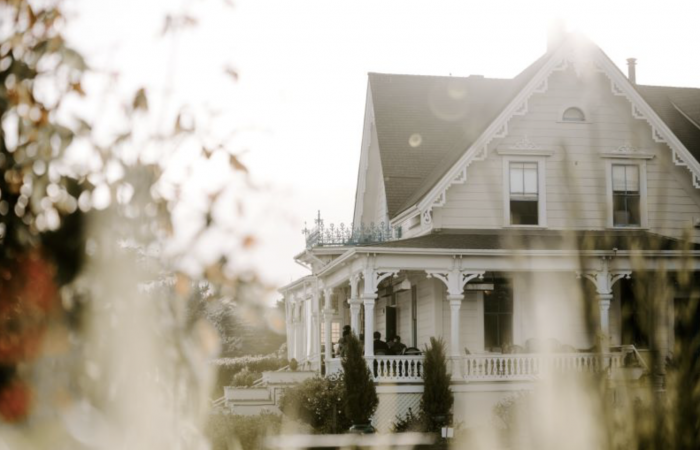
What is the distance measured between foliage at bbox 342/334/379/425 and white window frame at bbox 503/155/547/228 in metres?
6.27

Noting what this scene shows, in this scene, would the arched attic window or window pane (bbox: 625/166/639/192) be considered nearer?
the arched attic window

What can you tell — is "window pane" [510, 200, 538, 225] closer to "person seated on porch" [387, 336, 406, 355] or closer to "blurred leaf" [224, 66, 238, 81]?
"person seated on porch" [387, 336, 406, 355]

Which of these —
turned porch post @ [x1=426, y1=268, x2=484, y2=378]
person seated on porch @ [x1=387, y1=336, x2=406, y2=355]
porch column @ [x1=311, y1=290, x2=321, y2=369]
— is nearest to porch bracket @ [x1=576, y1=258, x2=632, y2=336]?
turned porch post @ [x1=426, y1=268, x2=484, y2=378]

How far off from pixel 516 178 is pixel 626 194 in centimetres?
296

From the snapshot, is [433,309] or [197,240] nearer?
[197,240]

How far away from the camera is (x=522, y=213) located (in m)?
25.5

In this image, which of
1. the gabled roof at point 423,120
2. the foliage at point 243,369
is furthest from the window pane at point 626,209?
the foliage at point 243,369

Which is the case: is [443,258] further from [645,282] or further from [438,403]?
[645,282]

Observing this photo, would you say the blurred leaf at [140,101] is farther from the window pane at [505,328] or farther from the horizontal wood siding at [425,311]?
the window pane at [505,328]

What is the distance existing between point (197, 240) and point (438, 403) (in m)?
19.0

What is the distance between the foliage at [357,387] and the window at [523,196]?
657cm

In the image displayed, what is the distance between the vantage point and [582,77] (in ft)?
83.0

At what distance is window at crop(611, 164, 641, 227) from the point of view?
2580 cm

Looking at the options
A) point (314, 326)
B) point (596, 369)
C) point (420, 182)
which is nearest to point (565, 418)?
point (596, 369)
